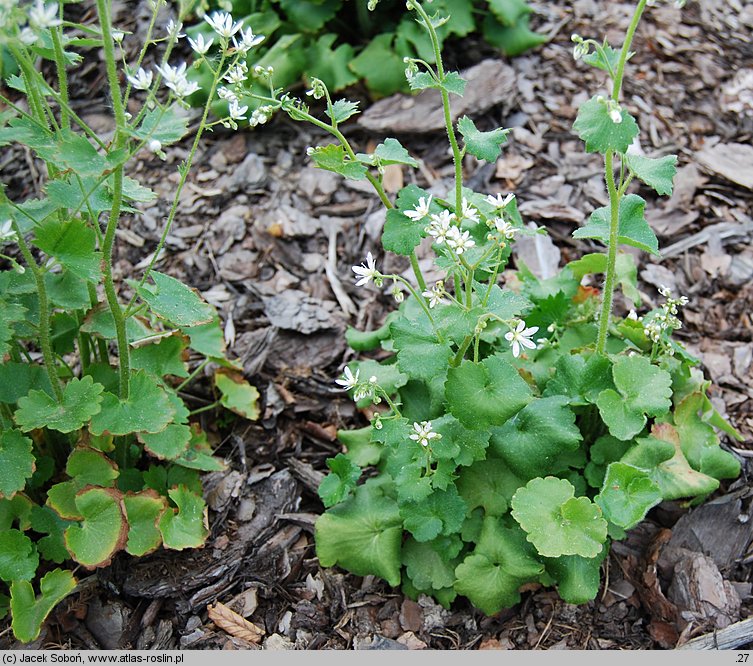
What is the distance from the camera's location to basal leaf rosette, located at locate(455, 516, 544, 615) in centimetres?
197

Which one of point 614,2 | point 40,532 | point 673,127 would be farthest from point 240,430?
point 614,2

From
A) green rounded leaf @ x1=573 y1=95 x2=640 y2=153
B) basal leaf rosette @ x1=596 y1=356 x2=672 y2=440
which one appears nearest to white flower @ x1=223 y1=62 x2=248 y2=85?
green rounded leaf @ x1=573 y1=95 x2=640 y2=153

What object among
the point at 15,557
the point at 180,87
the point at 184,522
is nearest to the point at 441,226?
the point at 180,87

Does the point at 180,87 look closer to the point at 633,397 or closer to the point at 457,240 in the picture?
the point at 457,240

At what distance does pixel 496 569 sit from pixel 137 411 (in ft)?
3.35

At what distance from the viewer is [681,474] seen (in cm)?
207

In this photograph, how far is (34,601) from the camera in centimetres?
195

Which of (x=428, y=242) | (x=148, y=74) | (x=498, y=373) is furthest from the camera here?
(x=428, y=242)

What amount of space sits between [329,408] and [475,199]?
0.97 meters

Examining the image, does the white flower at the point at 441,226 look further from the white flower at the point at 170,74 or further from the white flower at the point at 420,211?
the white flower at the point at 170,74

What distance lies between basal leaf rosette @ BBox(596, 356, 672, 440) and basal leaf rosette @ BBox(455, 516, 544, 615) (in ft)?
1.30

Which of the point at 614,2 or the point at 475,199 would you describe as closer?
the point at 475,199

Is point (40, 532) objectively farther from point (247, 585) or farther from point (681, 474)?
point (681, 474)

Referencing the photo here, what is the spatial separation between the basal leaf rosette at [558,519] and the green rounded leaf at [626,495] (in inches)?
1.7
